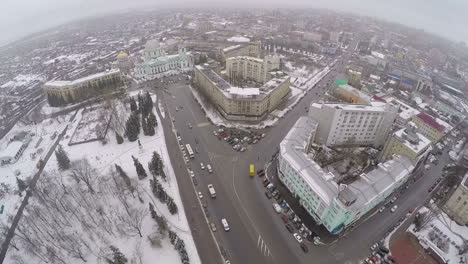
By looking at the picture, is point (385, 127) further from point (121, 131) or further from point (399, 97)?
point (121, 131)

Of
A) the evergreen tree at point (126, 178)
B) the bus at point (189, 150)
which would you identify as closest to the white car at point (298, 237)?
the bus at point (189, 150)

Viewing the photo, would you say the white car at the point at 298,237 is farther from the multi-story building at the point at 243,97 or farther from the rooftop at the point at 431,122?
the rooftop at the point at 431,122

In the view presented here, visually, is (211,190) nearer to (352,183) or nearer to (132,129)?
(352,183)

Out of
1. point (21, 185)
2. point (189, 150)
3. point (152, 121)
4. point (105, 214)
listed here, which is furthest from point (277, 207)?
point (21, 185)

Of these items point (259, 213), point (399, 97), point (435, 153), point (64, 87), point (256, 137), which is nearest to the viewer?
point (259, 213)

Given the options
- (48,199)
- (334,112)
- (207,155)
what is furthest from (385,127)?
(48,199)
